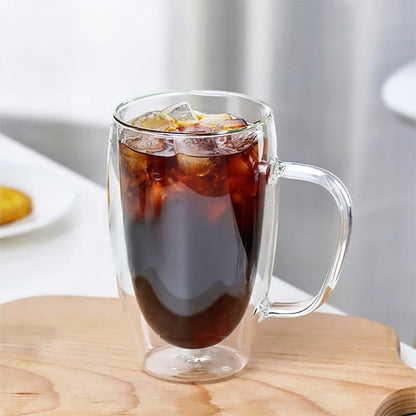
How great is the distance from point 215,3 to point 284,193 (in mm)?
585

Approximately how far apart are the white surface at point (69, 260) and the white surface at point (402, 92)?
90 centimetres

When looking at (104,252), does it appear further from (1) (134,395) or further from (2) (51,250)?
(1) (134,395)

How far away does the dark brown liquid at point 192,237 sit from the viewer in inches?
29.6

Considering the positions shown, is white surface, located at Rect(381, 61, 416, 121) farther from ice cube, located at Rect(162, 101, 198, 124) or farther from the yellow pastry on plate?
ice cube, located at Rect(162, 101, 198, 124)

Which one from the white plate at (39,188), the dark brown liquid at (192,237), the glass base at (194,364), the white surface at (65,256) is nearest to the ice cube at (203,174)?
the dark brown liquid at (192,237)

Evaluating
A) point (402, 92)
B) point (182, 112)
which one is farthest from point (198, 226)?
point (402, 92)

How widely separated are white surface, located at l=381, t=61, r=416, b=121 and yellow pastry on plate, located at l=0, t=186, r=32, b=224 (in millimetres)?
1001

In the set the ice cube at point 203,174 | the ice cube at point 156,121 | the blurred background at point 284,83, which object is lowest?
the blurred background at point 284,83

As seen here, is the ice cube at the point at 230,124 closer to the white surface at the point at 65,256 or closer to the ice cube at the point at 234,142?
the ice cube at the point at 234,142

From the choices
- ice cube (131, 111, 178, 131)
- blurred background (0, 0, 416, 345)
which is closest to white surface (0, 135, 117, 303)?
ice cube (131, 111, 178, 131)

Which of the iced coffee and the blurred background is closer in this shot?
the iced coffee

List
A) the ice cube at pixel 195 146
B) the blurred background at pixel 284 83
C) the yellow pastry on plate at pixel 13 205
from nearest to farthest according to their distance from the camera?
the ice cube at pixel 195 146 < the yellow pastry on plate at pixel 13 205 < the blurred background at pixel 284 83

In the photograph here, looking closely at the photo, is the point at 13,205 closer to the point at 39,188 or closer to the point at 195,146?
the point at 39,188

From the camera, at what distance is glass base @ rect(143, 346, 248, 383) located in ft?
2.65
